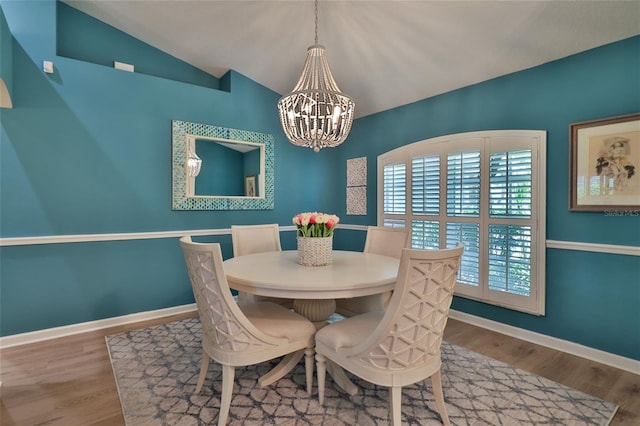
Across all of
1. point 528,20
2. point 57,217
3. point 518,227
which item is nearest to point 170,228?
point 57,217

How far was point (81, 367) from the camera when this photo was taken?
2246 millimetres

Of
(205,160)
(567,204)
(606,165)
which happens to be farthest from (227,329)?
(606,165)

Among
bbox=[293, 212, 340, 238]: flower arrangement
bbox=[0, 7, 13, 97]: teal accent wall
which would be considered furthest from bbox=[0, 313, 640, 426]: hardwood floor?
bbox=[0, 7, 13, 97]: teal accent wall

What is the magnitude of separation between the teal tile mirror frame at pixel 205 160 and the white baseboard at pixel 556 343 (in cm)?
Result: 270

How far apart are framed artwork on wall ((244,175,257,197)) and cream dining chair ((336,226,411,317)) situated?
176 cm

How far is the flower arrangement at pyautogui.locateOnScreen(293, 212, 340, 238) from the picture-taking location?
2144 mm

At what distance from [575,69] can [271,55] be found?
2843 mm

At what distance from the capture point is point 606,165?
2295mm

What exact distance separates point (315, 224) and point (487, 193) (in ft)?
6.02

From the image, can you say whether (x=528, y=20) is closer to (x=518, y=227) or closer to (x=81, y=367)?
(x=518, y=227)

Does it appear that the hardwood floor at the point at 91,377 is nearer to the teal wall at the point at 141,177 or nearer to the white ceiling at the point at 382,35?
the teal wall at the point at 141,177

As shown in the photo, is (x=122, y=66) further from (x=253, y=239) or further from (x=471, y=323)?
(x=471, y=323)

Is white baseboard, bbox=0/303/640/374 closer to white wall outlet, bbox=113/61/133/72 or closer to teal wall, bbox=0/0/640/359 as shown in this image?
teal wall, bbox=0/0/640/359

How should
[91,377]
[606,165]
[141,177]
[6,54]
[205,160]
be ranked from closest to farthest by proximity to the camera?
1. [91,377]
2. [606,165]
3. [6,54]
4. [141,177]
5. [205,160]
